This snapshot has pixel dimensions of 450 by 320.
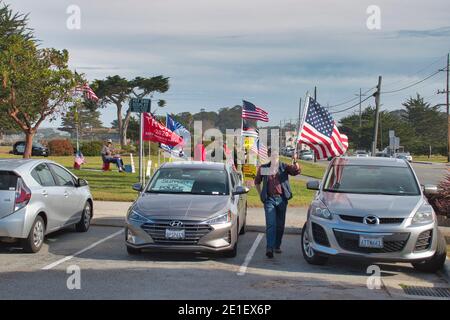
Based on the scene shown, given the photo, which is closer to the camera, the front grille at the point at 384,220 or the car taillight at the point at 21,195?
the front grille at the point at 384,220

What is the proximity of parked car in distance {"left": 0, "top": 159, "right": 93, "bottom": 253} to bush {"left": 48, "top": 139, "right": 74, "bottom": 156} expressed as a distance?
4603 cm

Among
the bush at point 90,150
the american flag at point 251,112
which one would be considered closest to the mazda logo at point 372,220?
the american flag at point 251,112

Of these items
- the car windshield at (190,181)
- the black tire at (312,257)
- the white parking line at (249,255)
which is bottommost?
the white parking line at (249,255)

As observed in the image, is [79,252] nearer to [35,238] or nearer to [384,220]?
[35,238]

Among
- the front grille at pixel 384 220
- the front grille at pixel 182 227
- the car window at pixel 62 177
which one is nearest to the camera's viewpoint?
the front grille at pixel 384 220

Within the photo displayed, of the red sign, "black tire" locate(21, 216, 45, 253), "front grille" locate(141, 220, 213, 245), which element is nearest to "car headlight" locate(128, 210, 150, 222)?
"front grille" locate(141, 220, 213, 245)

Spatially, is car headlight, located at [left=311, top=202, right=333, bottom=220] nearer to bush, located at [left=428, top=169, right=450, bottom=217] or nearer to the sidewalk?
the sidewalk

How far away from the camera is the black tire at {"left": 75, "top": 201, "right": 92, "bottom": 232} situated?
36.5ft

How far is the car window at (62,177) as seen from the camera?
1020 cm

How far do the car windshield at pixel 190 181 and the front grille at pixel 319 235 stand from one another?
1930 mm

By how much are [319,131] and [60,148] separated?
4713cm

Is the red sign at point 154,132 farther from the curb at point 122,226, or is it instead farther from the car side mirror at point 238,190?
the car side mirror at point 238,190
